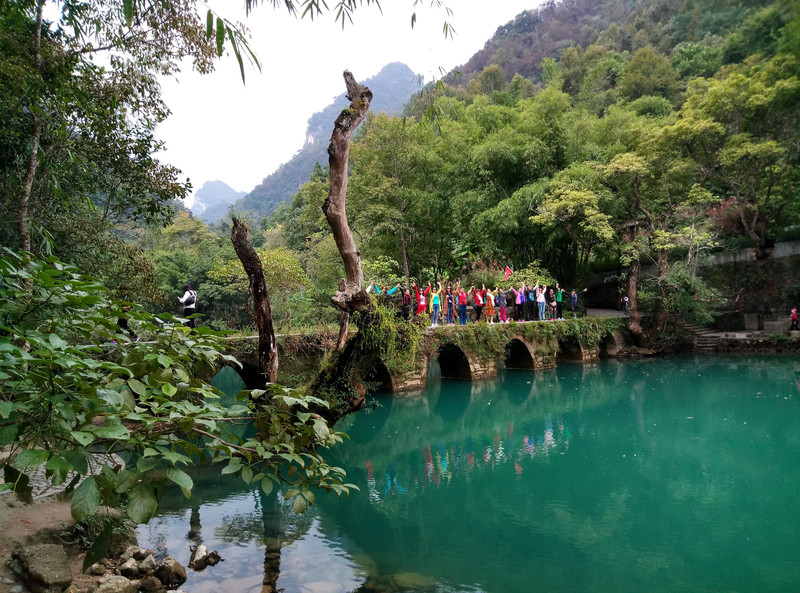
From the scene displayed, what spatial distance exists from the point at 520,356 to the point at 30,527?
57.2 ft

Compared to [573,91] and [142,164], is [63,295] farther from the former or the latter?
[573,91]

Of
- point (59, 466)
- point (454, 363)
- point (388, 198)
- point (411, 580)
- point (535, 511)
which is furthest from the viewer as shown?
point (388, 198)

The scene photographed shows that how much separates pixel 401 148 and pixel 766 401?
49.4 feet

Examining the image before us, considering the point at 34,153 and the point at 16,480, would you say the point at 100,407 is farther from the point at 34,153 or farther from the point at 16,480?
the point at 34,153

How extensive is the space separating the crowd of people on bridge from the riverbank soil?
10830 mm

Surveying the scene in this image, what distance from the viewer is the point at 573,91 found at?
46281 mm

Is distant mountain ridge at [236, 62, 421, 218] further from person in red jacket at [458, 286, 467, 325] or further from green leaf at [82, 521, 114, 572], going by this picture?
green leaf at [82, 521, 114, 572]

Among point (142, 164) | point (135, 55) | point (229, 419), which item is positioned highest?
point (135, 55)

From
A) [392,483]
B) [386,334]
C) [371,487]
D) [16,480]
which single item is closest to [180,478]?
[16,480]

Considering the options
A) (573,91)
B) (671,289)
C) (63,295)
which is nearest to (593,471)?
(63,295)

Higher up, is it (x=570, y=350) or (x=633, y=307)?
(x=633, y=307)

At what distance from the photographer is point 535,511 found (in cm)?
670

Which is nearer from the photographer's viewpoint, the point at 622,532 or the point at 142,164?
the point at 622,532

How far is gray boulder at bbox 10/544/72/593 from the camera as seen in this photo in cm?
368
